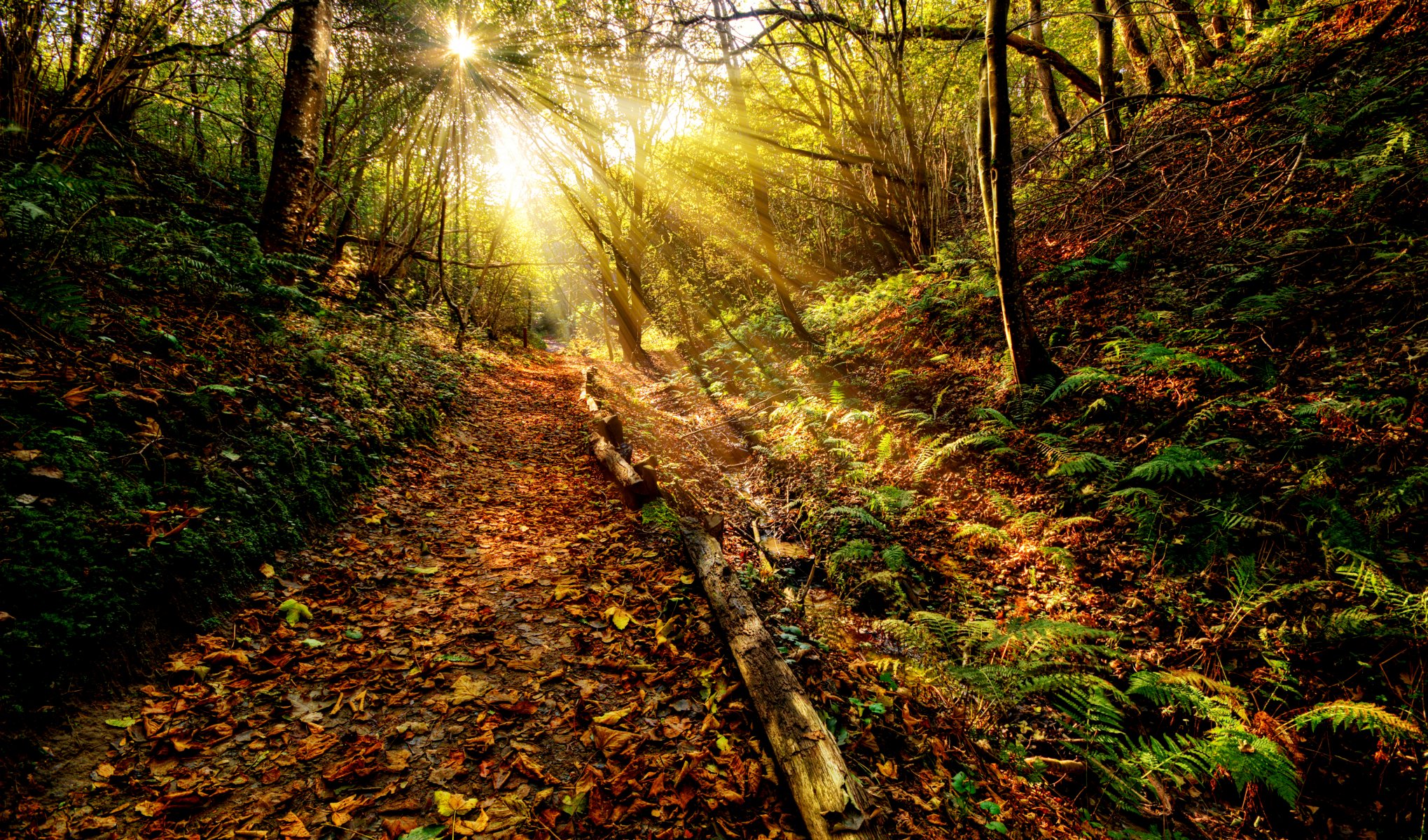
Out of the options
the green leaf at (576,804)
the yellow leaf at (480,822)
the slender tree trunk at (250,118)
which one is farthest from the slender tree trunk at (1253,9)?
the slender tree trunk at (250,118)

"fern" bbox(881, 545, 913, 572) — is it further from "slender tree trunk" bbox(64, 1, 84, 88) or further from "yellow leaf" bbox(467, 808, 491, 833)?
"slender tree trunk" bbox(64, 1, 84, 88)

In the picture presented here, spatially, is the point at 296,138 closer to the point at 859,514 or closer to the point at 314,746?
the point at 314,746

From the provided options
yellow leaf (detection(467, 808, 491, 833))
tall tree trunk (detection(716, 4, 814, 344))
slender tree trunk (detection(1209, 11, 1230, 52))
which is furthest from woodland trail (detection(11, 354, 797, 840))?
slender tree trunk (detection(1209, 11, 1230, 52))

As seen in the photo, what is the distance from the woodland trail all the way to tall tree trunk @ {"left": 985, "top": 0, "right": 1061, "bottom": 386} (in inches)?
179

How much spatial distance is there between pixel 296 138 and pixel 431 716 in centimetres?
809

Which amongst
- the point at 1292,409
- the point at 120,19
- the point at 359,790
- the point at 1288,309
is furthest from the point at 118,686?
the point at 1288,309

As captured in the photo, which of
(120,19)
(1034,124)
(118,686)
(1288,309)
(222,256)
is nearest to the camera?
(118,686)

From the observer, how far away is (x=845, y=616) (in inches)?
159

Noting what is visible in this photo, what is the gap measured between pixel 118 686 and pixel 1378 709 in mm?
6179

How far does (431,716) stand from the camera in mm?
2596

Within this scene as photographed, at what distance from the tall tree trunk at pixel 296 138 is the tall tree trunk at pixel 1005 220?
869 centimetres

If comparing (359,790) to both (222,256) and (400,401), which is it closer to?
(400,401)

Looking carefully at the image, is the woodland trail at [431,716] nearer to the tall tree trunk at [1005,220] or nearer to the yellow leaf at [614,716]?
the yellow leaf at [614,716]

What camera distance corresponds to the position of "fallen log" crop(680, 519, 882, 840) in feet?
6.73
